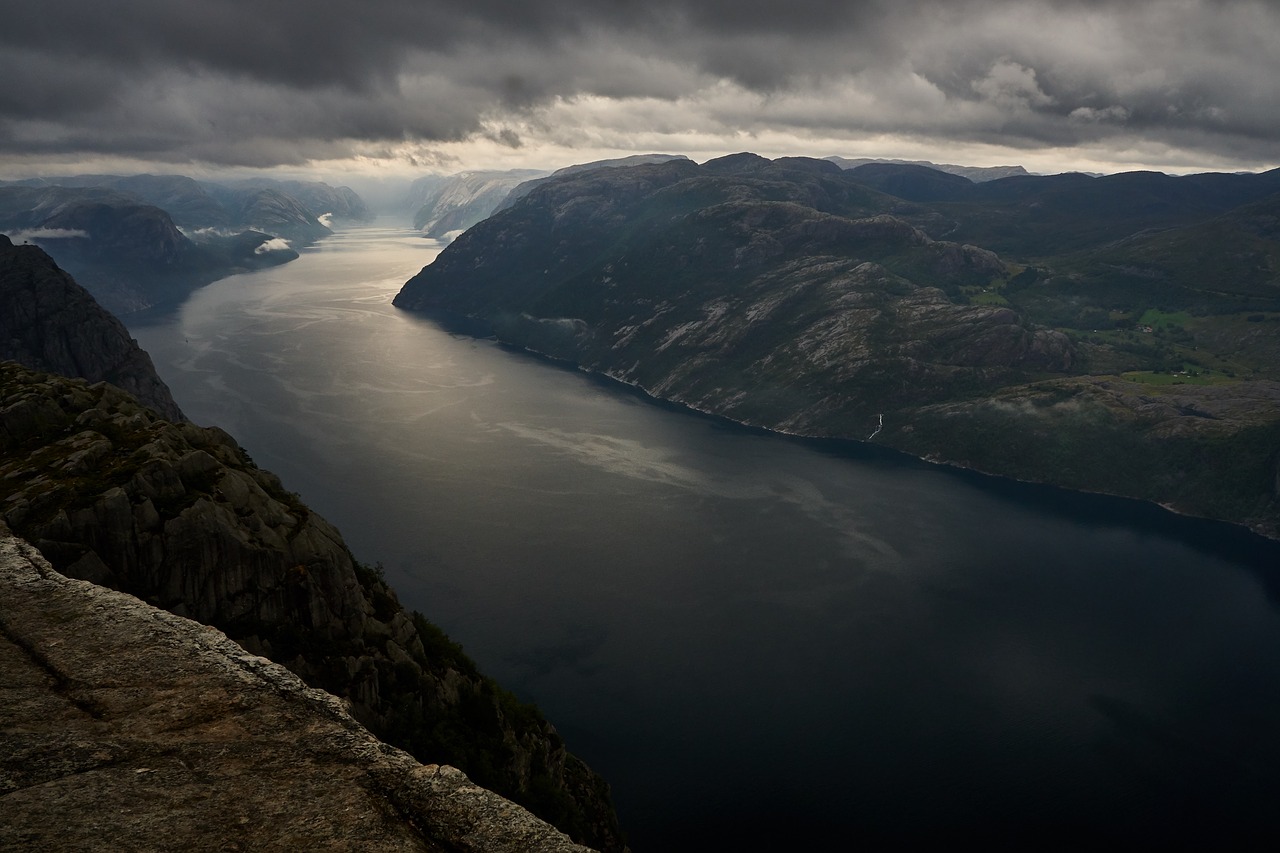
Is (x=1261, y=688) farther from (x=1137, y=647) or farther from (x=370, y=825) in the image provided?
(x=370, y=825)

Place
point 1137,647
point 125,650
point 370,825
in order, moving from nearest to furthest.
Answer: point 370,825 < point 125,650 < point 1137,647

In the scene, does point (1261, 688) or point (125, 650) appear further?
point (1261, 688)

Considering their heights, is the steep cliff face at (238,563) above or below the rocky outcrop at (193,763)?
below

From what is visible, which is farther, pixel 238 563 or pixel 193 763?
pixel 238 563

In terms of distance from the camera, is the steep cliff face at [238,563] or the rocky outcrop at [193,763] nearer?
the rocky outcrop at [193,763]

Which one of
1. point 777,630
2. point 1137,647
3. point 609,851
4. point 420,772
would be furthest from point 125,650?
point 1137,647

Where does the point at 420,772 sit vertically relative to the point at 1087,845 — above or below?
above
